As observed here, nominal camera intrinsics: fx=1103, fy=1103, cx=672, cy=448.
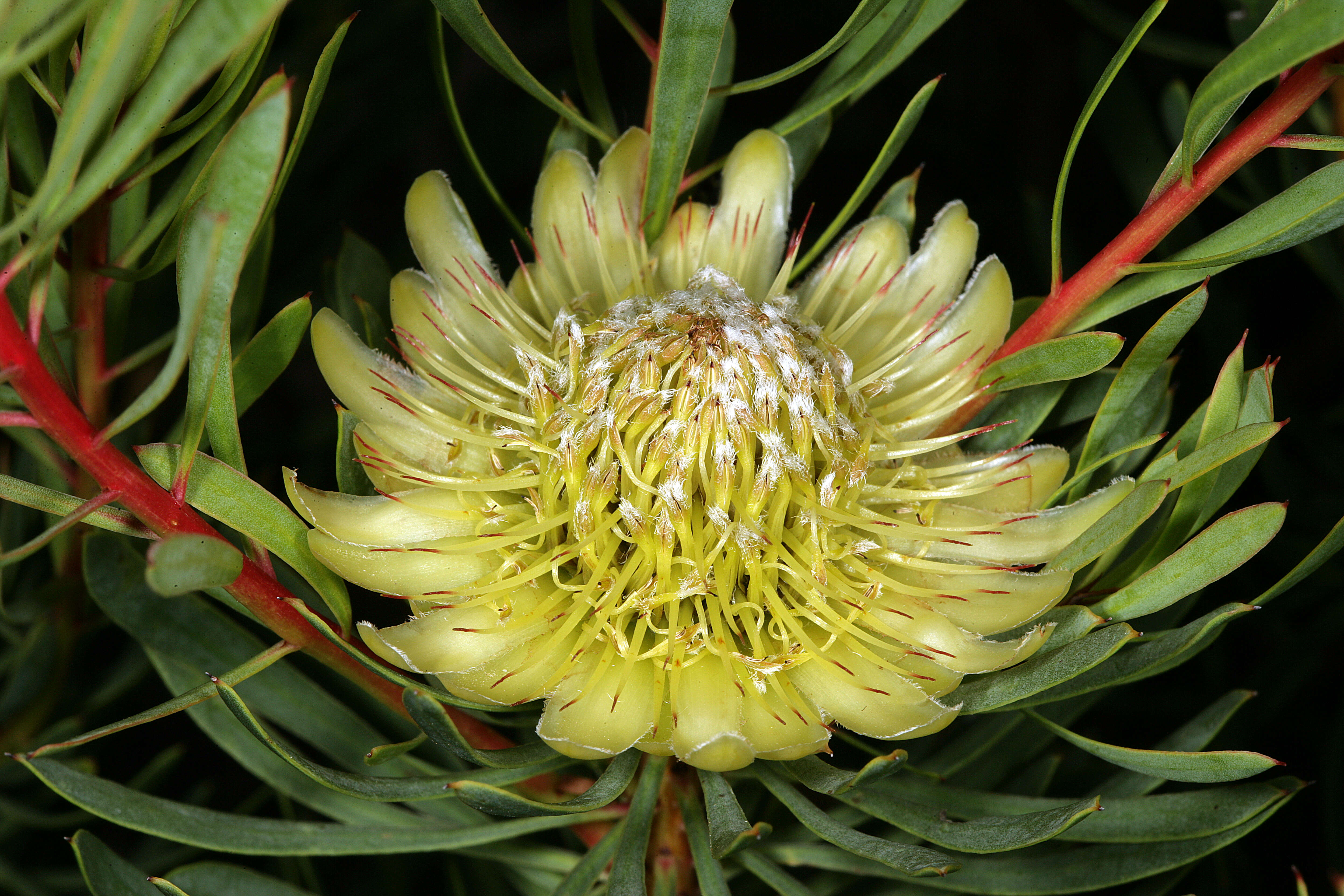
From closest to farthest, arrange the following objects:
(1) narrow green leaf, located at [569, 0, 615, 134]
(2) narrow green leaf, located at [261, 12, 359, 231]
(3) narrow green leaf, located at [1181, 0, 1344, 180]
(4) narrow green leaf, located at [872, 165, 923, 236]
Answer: (3) narrow green leaf, located at [1181, 0, 1344, 180]
(2) narrow green leaf, located at [261, 12, 359, 231]
(1) narrow green leaf, located at [569, 0, 615, 134]
(4) narrow green leaf, located at [872, 165, 923, 236]

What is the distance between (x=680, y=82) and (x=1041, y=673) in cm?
51

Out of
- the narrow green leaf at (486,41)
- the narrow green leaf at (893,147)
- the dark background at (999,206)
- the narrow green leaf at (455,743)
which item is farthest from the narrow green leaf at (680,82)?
the narrow green leaf at (455,743)

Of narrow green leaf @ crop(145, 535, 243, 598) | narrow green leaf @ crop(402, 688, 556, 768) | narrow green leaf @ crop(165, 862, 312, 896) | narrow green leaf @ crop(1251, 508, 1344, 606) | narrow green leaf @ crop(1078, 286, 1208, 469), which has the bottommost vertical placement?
narrow green leaf @ crop(165, 862, 312, 896)

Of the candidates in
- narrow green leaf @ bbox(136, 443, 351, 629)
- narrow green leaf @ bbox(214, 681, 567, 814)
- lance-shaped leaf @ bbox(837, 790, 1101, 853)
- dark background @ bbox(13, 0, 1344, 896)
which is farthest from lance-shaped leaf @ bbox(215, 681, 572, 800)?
dark background @ bbox(13, 0, 1344, 896)

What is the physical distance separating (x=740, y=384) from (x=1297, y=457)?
757 mm

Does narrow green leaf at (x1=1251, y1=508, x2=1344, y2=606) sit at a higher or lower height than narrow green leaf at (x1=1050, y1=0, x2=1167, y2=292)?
lower

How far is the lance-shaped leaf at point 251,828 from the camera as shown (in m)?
0.77

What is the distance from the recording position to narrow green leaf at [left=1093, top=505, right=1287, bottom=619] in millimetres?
713

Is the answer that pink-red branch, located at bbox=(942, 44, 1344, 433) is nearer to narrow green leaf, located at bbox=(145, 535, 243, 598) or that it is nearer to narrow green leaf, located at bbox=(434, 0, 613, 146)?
narrow green leaf, located at bbox=(434, 0, 613, 146)

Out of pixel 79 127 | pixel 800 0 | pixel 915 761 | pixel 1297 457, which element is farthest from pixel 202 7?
pixel 1297 457

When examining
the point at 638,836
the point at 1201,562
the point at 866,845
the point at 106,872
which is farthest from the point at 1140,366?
the point at 106,872

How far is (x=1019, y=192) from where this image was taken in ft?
4.62

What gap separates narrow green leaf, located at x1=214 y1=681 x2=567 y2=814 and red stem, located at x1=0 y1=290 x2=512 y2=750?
2.4 inches

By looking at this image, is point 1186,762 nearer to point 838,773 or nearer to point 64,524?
point 838,773
